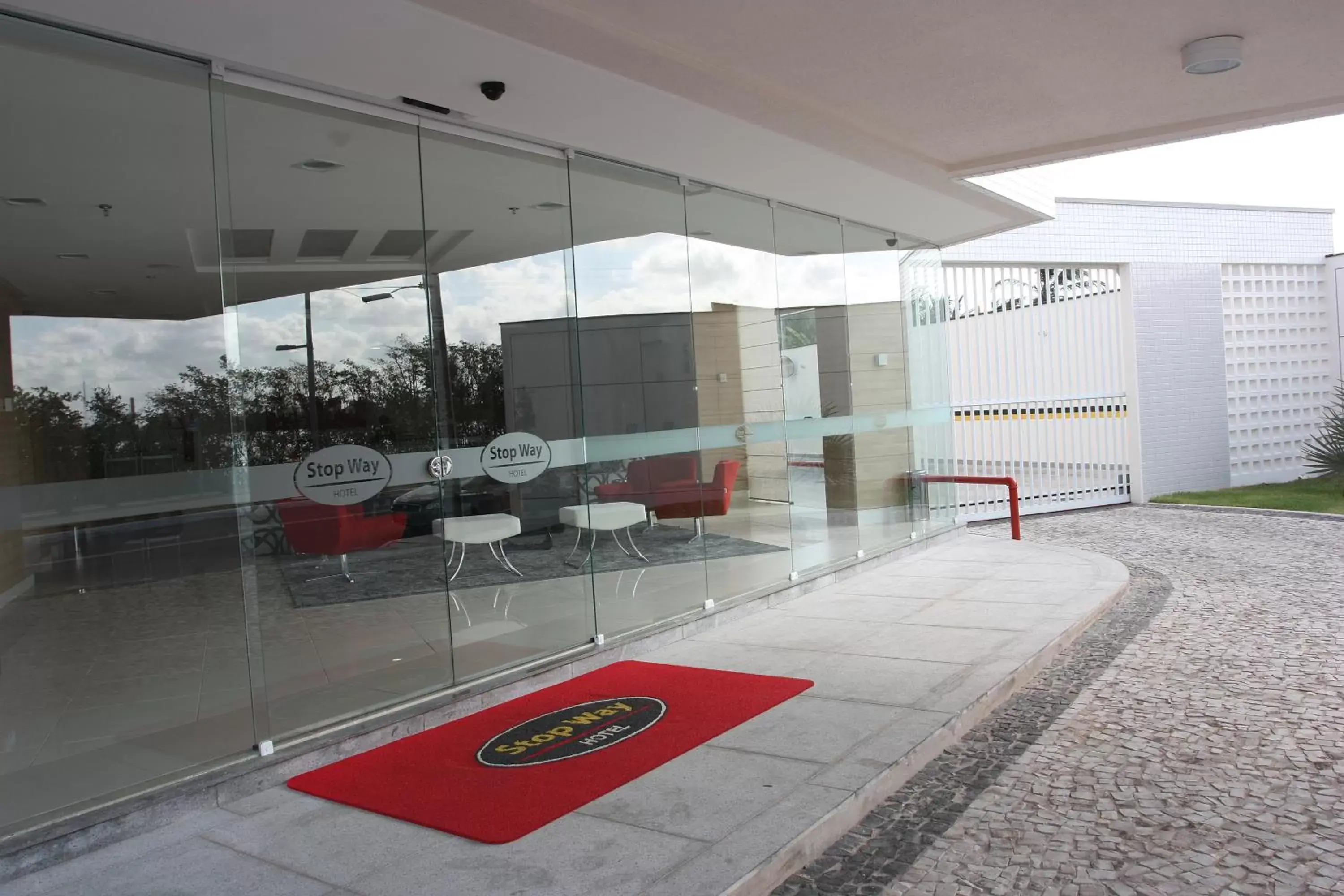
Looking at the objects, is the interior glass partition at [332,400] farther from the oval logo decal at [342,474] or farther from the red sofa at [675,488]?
the red sofa at [675,488]

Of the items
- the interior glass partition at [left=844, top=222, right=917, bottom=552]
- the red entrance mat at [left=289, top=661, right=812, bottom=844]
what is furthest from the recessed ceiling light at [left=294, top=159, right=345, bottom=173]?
the interior glass partition at [left=844, top=222, right=917, bottom=552]

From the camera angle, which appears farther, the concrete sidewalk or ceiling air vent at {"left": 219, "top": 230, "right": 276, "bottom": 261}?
ceiling air vent at {"left": 219, "top": 230, "right": 276, "bottom": 261}

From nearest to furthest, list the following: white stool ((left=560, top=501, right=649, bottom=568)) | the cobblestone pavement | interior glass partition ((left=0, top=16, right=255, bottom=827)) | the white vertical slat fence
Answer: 1. the cobblestone pavement
2. interior glass partition ((left=0, top=16, right=255, bottom=827))
3. white stool ((left=560, top=501, right=649, bottom=568))
4. the white vertical slat fence

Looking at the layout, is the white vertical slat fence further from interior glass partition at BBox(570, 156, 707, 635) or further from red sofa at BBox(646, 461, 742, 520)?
interior glass partition at BBox(570, 156, 707, 635)

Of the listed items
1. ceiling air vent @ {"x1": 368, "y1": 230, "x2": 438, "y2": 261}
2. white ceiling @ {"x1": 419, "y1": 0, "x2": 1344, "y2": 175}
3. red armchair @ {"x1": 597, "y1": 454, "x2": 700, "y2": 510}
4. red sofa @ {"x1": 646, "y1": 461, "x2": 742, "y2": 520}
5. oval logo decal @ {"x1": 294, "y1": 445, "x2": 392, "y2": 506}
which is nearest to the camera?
white ceiling @ {"x1": 419, "y1": 0, "x2": 1344, "y2": 175}

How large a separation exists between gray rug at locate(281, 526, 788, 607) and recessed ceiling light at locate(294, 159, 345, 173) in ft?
5.59

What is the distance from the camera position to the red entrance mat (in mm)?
3553

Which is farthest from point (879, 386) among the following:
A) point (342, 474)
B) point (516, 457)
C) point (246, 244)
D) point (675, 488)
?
point (246, 244)

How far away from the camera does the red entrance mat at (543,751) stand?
3.55 m

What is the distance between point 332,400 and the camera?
4324 millimetres

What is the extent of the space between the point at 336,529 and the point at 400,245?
1352 mm

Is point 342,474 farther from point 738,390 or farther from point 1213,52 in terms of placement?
point 1213,52

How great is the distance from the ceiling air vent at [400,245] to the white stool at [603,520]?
166 centimetres

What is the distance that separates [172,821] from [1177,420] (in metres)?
12.6
